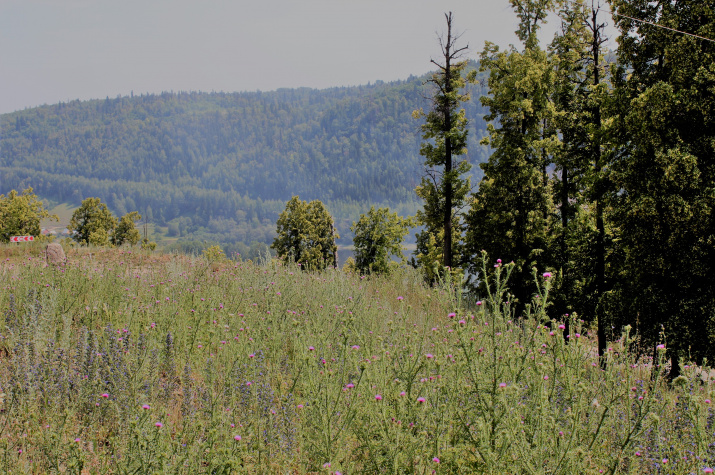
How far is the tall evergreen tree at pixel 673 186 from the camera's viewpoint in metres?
9.76

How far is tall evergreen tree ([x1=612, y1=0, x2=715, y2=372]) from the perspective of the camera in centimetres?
976

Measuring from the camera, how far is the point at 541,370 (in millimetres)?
2877

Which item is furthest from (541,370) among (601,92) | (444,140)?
(444,140)

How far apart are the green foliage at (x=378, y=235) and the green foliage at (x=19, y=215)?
3392 centimetres

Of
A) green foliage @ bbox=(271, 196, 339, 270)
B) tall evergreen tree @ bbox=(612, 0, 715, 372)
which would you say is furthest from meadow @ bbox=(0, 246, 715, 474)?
green foliage @ bbox=(271, 196, 339, 270)

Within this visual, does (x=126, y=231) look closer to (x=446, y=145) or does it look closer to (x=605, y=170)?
(x=446, y=145)

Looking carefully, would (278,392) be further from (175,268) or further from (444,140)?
(444,140)

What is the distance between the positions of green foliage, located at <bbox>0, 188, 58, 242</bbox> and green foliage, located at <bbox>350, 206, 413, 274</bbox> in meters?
33.9

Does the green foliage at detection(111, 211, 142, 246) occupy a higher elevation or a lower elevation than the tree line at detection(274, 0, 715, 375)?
lower

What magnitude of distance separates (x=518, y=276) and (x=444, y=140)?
26.6 feet

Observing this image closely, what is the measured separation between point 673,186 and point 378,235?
124 feet

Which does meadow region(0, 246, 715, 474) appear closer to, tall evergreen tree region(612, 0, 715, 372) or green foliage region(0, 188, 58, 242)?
tall evergreen tree region(612, 0, 715, 372)

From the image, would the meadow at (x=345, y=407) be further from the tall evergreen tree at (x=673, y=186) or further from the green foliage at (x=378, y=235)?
the green foliage at (x=378, y=235)

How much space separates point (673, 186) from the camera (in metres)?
10.1
